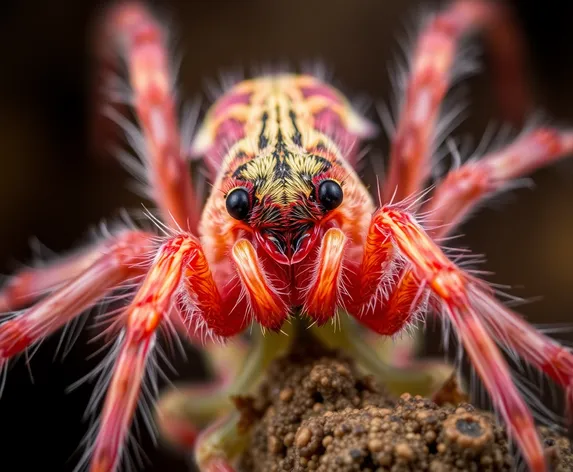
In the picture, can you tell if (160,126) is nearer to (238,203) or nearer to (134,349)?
(238,203)

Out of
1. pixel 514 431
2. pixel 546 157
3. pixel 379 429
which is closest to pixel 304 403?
pixel 379 429

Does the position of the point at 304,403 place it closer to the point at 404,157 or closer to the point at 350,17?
the point at 404,157

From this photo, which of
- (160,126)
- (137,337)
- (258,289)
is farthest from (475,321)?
(160,126)

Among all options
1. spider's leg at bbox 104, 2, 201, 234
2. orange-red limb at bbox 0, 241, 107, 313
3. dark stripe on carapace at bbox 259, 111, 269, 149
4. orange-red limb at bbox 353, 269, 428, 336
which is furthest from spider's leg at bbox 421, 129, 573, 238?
orange-red limb at bbox 0, 241, 107, 313

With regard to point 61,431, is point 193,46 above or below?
above

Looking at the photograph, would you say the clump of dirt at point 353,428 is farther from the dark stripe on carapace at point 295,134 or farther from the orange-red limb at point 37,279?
the orange-red limb at point 37,279

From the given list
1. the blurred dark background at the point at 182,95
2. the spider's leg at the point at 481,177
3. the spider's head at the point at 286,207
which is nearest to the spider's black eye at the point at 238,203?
the spider's head at the point at 286,207

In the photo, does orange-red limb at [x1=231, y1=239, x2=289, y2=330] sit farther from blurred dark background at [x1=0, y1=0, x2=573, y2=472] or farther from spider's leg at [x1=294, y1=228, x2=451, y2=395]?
blurred dark background at [x1=0, y1=0, x2=573, y2=472]
